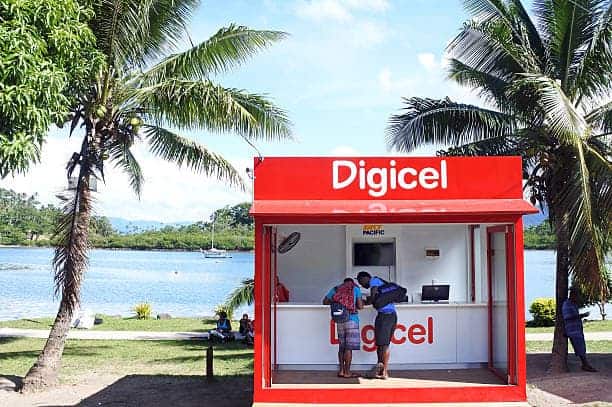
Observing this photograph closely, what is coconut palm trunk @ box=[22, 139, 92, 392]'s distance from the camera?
12.8 metres

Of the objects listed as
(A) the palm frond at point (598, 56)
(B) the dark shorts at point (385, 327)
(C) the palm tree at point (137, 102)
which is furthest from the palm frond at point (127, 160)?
(A) the palm frond at point (598, 56)

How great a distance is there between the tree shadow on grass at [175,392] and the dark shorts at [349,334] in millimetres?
1930

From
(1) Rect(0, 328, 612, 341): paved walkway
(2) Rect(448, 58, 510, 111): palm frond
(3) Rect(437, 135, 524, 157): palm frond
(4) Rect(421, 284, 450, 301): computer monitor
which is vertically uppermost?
(2) Rect(448, 58, 510, 111): palm frond

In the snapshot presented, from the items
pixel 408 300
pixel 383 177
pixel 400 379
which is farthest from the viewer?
pixel 408 300

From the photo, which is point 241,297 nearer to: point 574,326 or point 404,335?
point 404,335

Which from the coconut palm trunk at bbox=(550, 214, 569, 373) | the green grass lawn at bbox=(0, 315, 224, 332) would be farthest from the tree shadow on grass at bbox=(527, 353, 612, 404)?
the green grass lawn at bbox=(0, 315, 224, 332)

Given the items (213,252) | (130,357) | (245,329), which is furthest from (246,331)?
(213,252)

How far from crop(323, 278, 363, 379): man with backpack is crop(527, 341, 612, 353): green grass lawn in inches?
297

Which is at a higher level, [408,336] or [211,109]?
[211,109]

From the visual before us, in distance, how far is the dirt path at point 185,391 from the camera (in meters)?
11.6

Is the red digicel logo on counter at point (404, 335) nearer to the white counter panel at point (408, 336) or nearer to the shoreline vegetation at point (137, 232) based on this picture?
the white counter panel at point (408, 336)

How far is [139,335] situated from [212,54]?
9791 mm

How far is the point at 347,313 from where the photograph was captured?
10.6 meters

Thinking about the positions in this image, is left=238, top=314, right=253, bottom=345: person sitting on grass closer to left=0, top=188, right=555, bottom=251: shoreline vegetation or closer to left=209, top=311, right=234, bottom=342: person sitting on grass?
left=209, top=311, right=234, bottom=342: person sitting on grass
